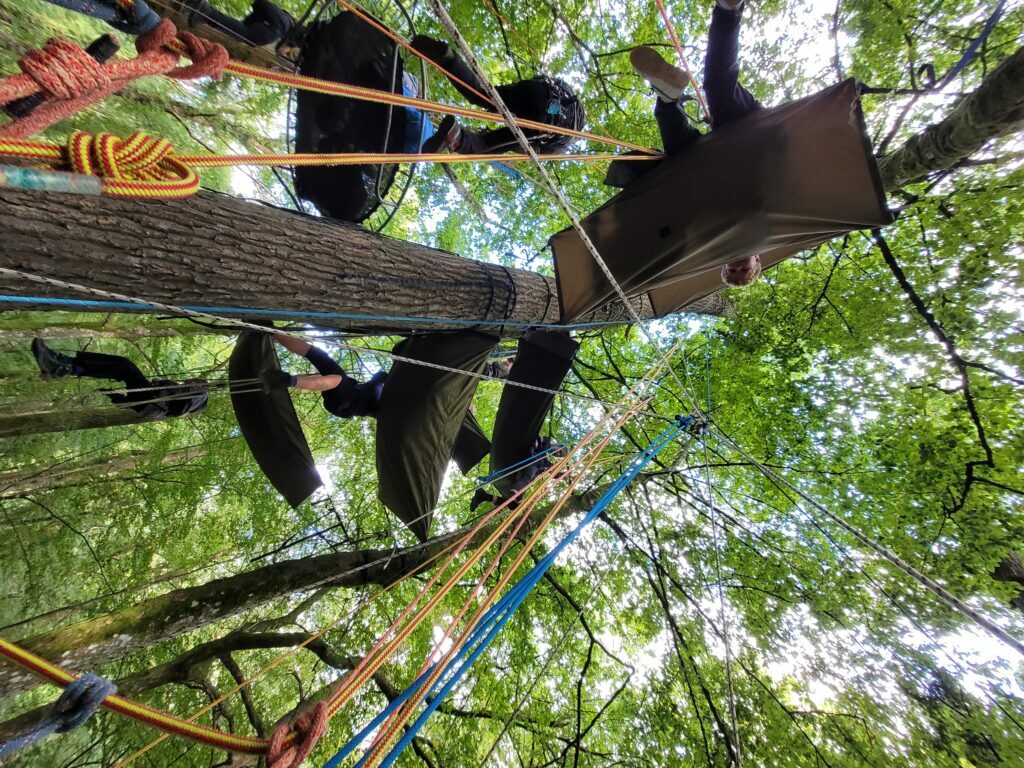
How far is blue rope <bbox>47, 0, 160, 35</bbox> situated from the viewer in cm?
166

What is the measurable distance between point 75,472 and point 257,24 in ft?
20.1

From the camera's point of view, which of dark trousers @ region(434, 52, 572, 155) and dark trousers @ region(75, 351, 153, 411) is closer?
dark trousers @ region(434, 52, 572, 155)

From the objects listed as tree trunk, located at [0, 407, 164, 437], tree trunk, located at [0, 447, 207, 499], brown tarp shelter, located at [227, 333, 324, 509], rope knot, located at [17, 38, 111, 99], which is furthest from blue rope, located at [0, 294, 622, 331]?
tree trunk, located at [0, 447, 207, 499]

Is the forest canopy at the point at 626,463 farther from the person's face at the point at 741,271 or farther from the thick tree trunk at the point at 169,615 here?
the person's face at the point at 741,271

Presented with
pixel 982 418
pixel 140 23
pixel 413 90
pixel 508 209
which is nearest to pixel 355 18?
pixel 413 90

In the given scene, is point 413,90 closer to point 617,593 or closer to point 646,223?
point 646,223

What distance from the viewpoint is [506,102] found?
2910mm

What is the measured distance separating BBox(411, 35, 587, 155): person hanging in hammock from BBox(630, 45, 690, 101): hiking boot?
2.27 ft

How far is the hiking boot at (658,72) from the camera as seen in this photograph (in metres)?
1.80

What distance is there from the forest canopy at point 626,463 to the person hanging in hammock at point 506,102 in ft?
1.23

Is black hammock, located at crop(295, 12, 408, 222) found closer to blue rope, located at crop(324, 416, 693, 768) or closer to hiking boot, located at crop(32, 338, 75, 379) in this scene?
hiking boot, located at crop(32, 338, 75, 379)

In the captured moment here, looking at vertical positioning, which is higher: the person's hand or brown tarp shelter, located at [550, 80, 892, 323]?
brown tarp shelter, located at [550, 80, 892, 323]

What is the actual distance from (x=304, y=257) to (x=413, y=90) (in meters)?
1.64

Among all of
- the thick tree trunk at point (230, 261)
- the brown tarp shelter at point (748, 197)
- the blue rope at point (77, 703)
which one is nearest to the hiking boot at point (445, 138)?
the thick tree trunk at point (230, 261)
